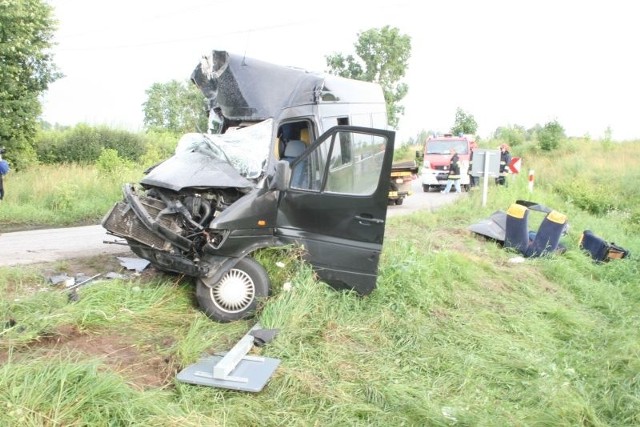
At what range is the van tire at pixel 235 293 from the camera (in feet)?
17.1

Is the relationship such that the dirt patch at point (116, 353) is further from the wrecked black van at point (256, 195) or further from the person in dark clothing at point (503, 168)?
the person in dark clothing at point (503, 168)

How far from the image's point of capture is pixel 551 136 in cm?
2788

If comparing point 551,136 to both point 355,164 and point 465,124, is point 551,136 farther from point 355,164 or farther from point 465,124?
point 355,164

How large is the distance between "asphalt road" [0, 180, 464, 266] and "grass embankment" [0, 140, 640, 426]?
1230mm

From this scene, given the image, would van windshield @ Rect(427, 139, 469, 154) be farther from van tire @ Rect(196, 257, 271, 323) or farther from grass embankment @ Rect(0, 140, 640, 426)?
van tire @ Rect(196, 257, 271, 323)

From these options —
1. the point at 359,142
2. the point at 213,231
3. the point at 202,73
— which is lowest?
the point at 213,231

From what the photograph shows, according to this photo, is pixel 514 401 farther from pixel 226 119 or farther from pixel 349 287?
pixel 226 119

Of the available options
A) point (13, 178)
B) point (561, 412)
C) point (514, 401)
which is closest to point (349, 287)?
point (514, 401)

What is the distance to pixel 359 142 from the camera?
5.61m

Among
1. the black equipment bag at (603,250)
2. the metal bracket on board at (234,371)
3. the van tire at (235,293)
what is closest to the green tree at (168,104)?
the black equipment bag at (603,250)

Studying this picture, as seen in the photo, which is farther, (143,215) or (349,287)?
(349,287)

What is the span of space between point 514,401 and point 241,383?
6.92 feet

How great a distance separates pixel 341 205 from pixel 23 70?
15494 mm

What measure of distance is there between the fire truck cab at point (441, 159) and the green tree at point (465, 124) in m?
11.5
